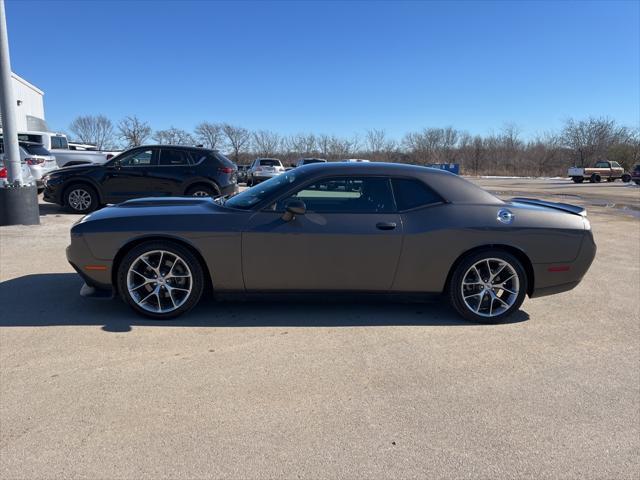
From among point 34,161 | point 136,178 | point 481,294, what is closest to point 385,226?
point 481,294

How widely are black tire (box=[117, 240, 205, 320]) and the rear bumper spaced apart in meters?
3.10

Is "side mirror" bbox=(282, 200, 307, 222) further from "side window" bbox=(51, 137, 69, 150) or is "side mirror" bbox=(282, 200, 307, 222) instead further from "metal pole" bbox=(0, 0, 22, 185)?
"side window" bbox=(51, 137, 69, 150)

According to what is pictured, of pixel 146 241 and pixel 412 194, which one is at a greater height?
pixel 412 194

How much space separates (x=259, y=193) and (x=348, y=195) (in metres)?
Result: 0.85

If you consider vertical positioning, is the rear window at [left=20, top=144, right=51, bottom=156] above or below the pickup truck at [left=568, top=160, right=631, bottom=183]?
above

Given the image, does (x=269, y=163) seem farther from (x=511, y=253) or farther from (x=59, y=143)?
(x=511, y=253)

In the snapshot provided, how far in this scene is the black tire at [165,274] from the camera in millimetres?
4082

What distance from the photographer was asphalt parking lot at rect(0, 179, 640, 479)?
2.36 meters

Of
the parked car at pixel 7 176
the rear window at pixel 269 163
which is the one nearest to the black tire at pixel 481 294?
the parked car at pixel 7 176

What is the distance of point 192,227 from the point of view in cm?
409

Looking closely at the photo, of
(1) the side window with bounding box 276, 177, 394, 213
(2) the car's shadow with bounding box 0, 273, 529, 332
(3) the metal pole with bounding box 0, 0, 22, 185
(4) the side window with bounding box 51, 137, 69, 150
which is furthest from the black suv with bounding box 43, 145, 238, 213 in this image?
(4) the side window with bounding box 51, 137, 69, 150

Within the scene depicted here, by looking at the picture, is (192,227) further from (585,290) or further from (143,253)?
(585,290)

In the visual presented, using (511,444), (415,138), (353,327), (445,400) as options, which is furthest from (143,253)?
(415,138)

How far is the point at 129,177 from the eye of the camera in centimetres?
1077
